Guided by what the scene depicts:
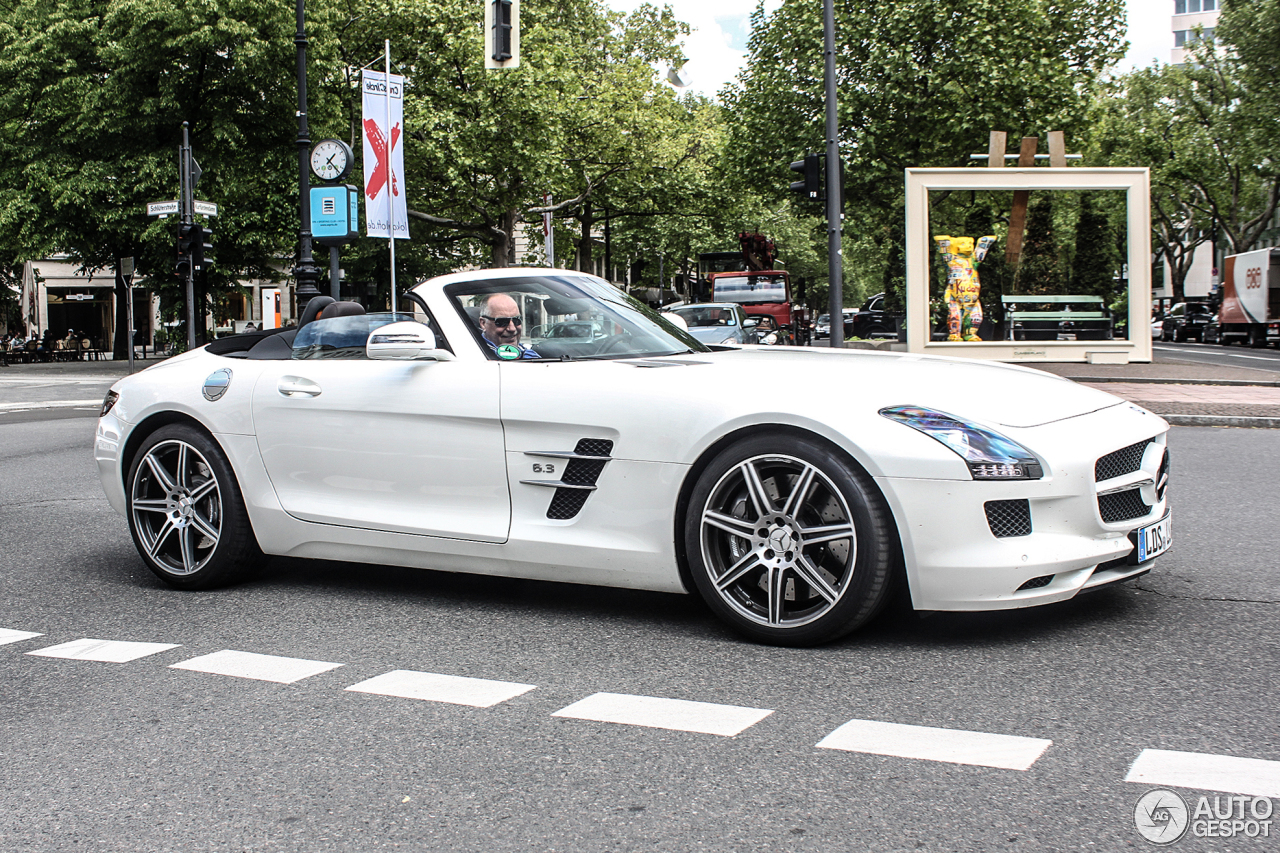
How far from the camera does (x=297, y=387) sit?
517 centimetres

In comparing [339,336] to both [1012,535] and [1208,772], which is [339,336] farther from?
[1208,772]

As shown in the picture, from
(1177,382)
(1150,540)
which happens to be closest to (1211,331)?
(1177,382)

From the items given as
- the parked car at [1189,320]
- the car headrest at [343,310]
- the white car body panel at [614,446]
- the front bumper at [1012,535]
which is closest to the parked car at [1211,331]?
the parked car at [1189,320]

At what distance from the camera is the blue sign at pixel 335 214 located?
19.6 m

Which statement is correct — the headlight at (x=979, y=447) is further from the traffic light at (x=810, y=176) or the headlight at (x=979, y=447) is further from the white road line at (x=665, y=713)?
the traffic light at (x=810, y=176)

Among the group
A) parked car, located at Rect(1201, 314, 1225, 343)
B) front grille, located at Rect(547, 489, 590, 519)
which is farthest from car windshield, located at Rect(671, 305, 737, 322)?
parked car, located at Rect(1201, 314, 1225, 343)

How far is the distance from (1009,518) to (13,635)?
11.7 ft

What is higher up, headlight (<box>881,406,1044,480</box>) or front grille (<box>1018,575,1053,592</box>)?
headlight (<box>881,406,1044,480</box>)

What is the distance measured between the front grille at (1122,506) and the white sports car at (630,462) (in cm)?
2

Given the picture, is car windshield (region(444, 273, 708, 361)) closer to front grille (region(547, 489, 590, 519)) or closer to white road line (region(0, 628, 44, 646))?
front grille (region(547, 489, 590, 519))

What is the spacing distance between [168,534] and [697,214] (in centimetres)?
3941

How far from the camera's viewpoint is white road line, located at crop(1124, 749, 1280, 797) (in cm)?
281

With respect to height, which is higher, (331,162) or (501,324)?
(331,162)

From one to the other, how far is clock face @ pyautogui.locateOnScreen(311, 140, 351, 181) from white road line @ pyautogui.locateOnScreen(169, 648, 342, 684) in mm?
17232
